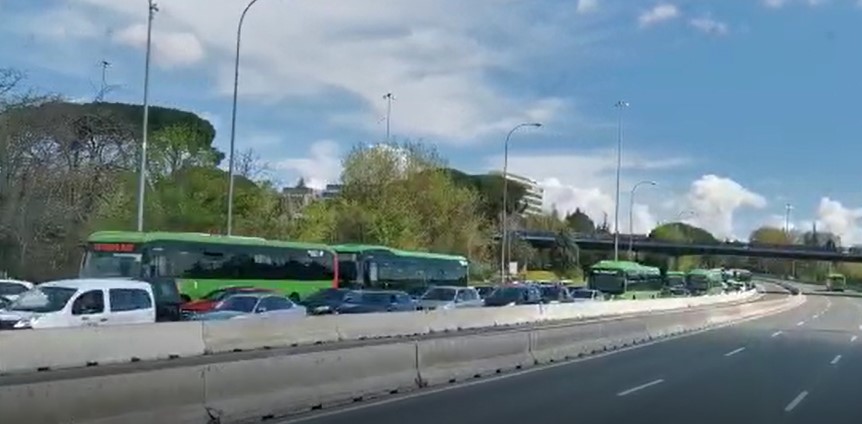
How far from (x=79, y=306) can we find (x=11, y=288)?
10048 mm

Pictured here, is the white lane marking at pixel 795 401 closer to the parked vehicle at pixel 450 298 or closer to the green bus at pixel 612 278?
the parked vehicle at pixel 450 298

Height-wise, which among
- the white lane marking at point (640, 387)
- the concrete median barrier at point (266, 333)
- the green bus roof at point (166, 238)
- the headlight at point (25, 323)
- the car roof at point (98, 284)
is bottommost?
the white lane marking at point (640, 387)

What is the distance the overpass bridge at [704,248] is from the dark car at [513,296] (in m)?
77.6

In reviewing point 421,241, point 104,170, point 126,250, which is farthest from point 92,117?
point 421,241

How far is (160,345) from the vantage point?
23.4m

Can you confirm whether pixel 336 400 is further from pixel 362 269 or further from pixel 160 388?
pixel 362 269

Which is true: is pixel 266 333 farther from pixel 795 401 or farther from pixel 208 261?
pixel 208 261

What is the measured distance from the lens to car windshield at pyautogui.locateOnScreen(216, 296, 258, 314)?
32688mm

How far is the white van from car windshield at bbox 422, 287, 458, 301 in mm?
20775

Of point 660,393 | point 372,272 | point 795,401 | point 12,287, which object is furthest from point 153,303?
point 372,272

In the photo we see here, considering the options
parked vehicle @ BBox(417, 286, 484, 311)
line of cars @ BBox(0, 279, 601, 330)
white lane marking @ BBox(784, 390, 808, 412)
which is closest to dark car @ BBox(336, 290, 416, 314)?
line of cars @ BBox(0, 279, 601, 330)

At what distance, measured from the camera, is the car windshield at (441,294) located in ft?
154

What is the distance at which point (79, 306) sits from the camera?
25766 mm

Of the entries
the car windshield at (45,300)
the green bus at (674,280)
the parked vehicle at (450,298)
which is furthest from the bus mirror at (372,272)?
the green bus at (674,280)
